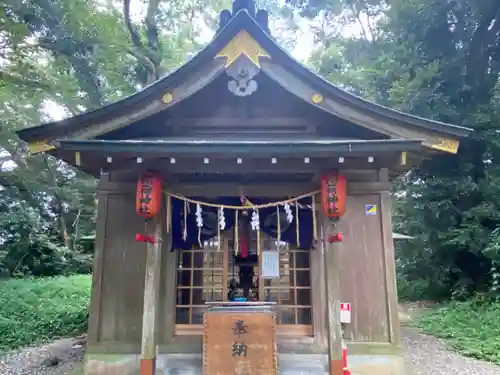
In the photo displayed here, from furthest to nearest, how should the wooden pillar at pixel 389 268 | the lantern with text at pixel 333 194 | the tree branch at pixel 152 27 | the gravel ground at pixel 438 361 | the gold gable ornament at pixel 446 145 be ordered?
the tree branch at pixel 152 27 < the gravel ground at pixel 438 361 < the wooden pillar at pixel 389 268 < the gold gable ornament at pixel 446 145 < the lantern with text at pixel 333 194

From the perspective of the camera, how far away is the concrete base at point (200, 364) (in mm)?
5840

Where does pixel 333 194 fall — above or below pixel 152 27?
below

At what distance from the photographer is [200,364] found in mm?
5875

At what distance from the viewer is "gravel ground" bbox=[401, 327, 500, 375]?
668 centimetres

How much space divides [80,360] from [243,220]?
4.07 m

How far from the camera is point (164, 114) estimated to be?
6457 millimetres

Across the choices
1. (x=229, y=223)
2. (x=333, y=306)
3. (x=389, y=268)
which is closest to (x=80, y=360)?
(x=229, y=223)

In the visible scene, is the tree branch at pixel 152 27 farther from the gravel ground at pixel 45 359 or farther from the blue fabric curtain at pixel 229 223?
the gravel ground at pixel 45 359

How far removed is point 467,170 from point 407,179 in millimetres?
1868

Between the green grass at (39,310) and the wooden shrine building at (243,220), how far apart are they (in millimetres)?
4366

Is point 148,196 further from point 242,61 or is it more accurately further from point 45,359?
point 45,359

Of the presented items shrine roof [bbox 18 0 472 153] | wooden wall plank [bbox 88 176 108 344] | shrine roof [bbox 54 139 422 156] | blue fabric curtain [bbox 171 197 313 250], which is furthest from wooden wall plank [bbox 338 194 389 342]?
wooden wall plank [bbox 88 176 108 344]

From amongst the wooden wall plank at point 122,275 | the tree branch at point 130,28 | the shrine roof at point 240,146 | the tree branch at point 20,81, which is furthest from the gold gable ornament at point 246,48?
the tree branch at point 130,28

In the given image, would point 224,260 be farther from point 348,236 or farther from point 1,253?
point 1,253
